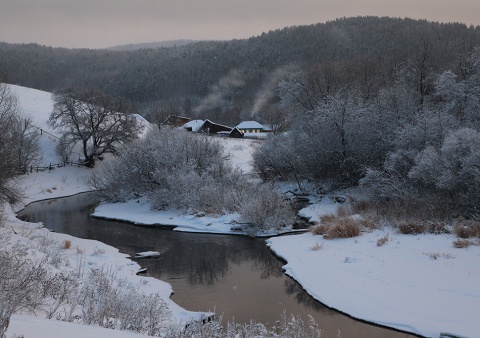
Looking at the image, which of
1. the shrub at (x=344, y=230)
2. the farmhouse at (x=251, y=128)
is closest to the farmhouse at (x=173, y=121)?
the farmhouse at (x=251, y=128)

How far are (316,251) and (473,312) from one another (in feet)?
22.5

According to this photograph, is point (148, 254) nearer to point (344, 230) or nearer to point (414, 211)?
point (344, 230)

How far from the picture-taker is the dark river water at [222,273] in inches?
459

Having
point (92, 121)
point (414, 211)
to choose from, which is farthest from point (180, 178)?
point (92, 121)

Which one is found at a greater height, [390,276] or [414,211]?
[414,211]

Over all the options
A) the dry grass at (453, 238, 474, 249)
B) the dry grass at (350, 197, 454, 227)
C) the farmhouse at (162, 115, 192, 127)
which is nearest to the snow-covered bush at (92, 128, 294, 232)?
the dry grass at (350, 197, 454, 227)

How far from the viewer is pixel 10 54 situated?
131875 mm

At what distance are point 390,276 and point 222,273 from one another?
18.4 feet

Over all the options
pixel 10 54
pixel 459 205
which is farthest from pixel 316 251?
pixel 10 54

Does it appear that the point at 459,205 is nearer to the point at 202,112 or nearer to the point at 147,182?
the point at 147,182

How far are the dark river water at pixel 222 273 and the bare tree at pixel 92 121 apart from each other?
60.6ft

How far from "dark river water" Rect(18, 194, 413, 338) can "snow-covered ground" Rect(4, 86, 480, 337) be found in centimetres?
49

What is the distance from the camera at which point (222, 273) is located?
15805 mm

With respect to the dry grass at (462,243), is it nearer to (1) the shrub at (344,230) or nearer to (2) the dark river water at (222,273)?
(1) the shrub at (344,230)
